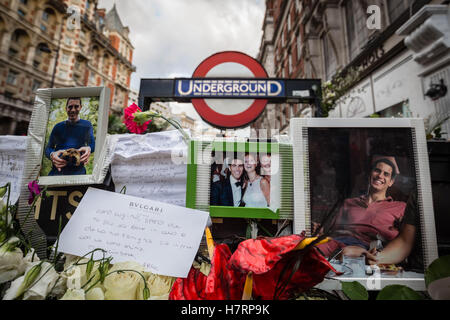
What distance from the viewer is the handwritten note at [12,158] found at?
0.94 m

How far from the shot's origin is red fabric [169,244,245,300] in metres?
0.54

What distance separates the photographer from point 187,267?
659 millimetres

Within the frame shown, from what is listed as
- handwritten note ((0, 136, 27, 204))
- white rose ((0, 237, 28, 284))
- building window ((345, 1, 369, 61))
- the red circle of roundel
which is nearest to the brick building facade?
building window ((345, 1, 369, 61))

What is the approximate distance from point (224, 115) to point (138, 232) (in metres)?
1.59

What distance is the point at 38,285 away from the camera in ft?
1.70

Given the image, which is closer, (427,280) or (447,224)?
(427,280)

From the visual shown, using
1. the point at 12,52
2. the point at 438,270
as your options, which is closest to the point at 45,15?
the point at 12,52

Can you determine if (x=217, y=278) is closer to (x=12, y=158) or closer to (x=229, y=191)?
(x=229, y=191)

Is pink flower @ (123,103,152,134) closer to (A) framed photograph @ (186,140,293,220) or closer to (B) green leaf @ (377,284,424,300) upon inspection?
(A) framed photograph @ (186,140,293,220)

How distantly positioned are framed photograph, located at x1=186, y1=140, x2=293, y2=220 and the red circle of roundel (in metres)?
1.32

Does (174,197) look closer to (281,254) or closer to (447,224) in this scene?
(281,254)

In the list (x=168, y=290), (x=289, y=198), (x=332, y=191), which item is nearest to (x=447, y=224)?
(x=332, y=191)
